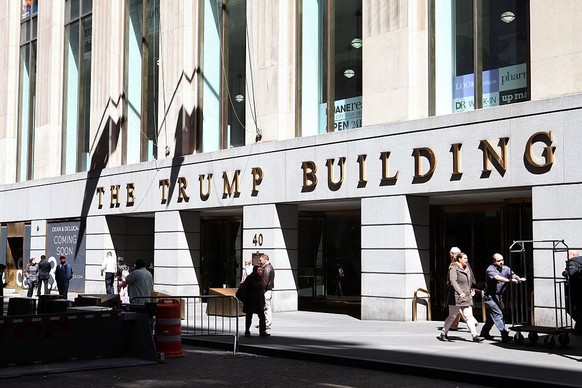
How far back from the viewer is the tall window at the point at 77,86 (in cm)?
3356

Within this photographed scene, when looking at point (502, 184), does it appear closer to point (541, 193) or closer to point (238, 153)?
point (541, 193)

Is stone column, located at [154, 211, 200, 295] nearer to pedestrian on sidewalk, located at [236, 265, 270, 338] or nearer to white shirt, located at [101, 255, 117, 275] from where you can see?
white shirt, located at [101, 255, 117, 275]

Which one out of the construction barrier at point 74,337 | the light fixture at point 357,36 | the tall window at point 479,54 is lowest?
the construction barrier at point 74,337

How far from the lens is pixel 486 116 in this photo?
17781 mm

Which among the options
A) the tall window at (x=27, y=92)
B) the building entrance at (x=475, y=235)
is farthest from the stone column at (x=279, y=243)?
the tall window at (x=27, y=92)

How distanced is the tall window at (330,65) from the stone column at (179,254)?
6100mm

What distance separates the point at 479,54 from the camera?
63.2 feet

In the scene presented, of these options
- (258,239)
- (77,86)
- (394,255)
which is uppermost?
(77,86)

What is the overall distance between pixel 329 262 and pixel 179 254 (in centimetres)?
503

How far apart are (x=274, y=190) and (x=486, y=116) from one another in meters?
7.39

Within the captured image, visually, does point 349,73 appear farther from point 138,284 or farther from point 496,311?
point 496,311

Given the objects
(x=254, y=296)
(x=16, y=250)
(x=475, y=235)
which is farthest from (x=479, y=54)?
(x=16, y=250)

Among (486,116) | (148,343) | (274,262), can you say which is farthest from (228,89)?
(148,343)

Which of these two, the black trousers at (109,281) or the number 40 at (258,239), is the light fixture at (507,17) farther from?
the black trousers at (109,281)
